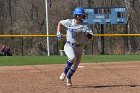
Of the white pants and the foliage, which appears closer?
the white pants

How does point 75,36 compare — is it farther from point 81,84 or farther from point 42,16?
point 42,16

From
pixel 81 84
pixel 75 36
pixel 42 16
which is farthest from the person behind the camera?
pixel 42 16

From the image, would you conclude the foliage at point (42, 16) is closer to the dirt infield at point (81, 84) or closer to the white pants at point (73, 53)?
the dirt infield at point (81, 84)

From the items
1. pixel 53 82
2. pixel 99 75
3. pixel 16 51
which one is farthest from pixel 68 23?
pixel 16 51

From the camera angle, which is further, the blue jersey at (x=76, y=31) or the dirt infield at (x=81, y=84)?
the blue jersey at (x=76, y=31)

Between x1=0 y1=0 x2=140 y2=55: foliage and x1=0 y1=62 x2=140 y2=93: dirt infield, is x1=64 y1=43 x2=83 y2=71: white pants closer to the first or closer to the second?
x1=0 y1=62 x2=140 y2=93: dirt infield

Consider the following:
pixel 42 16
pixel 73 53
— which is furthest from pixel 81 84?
pixel 42 16

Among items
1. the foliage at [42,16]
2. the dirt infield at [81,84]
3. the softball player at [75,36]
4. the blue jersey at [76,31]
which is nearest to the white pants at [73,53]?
the softball player at [75,36]

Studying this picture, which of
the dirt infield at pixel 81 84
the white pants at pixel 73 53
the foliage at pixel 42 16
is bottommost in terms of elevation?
the foliage at pixel 42 16

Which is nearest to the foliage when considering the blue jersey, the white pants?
the white pants

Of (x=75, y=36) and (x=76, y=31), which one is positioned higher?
(x=76, y=31)

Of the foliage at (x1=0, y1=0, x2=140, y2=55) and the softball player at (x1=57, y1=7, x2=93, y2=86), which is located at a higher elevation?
the softball player at (x1=57, y1=7, x2=93, y2=86)

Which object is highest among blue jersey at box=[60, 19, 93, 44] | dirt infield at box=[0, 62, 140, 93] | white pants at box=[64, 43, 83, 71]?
blue jersey at box=[60, 19, 93, 44]

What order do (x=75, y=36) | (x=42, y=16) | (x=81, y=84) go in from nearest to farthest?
(x=75, y=36) < (x=81, y=84) < (x=42, y=16)
